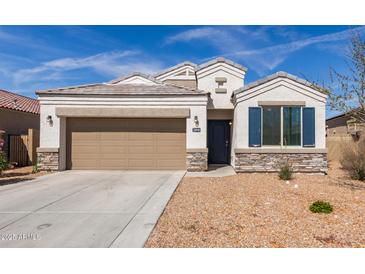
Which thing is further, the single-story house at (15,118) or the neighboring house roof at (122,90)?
the single-story house at (15,118)

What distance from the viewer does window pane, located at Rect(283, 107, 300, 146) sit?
33.6 feet

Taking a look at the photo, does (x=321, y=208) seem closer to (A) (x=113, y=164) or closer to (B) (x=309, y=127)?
(B) (x=309, y=127)

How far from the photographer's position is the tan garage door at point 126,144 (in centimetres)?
1102

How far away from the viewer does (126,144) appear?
1107 centimetres

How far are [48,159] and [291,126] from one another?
423 inches

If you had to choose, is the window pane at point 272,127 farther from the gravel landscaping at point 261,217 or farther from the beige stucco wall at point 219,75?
the beige stucco wall at point 219,75

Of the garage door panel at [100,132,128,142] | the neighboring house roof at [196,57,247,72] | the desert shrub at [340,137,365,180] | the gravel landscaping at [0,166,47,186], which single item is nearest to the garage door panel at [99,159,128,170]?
the garage door panel at [100,132,128,142]

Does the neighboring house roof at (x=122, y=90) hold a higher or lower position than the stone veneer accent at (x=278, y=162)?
higher

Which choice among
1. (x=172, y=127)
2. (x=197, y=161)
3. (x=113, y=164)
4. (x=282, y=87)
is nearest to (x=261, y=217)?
(x=197, y=161)

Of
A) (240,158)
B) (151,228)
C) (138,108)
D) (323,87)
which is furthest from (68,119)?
(323,87)

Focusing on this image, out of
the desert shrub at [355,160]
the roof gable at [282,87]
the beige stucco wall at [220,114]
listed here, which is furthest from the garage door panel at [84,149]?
the desert shrub at [355,160]

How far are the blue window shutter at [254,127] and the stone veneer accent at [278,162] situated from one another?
518mm

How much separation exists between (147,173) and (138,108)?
2.96 metres
